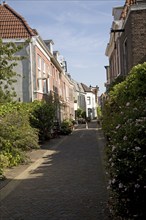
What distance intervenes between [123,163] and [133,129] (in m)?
0.49

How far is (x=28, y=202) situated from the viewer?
8.12 meters

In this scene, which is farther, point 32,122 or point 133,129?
point 32,122

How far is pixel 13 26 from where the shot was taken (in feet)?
86.2

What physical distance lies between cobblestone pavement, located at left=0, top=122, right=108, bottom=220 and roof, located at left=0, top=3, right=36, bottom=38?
14.0 meters

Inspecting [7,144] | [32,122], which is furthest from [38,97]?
[7,144]

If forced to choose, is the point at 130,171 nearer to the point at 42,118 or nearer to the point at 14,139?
the point at 14,139

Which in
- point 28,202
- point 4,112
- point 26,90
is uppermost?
point 26,90

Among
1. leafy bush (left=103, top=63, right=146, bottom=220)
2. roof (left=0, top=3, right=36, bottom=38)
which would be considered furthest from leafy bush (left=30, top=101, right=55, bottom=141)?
leafy bush (left=103, top=63, right=146, bottom=220)

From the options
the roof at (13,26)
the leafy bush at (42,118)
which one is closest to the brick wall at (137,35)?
the leafy bush at (42,118)

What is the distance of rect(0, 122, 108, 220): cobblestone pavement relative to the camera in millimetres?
7125

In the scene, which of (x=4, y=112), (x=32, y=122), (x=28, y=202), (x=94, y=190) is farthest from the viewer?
(x=32, y=122)

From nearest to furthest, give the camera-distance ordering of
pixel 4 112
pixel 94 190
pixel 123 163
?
pixel 123 163
pixel 94 190
pixel 4 112

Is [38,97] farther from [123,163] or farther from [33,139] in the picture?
[123,163]

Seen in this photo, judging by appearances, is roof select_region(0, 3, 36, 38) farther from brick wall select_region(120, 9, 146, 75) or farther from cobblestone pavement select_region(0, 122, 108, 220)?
cobblestone pavement select_region(0, 122, 108, 220)
